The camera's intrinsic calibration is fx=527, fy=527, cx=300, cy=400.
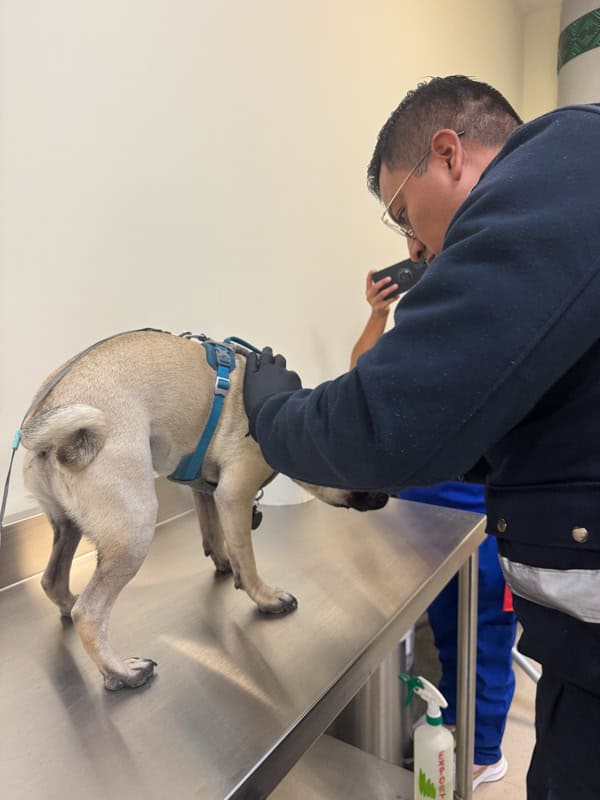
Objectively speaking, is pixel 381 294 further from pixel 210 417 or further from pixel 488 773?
pixel 488 773

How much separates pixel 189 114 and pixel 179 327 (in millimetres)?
473

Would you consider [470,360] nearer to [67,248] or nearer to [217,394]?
[217,394]

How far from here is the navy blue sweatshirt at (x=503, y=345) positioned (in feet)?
1.42

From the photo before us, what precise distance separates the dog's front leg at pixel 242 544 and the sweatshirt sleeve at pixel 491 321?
359mm

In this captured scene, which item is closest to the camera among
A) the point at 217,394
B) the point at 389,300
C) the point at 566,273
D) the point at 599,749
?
the point at 566,273

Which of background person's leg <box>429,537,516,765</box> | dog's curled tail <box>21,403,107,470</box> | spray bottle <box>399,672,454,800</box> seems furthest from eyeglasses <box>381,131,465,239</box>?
spray bottle <box>399,672,454,800</box>

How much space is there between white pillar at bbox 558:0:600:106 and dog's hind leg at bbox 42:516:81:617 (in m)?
3.00

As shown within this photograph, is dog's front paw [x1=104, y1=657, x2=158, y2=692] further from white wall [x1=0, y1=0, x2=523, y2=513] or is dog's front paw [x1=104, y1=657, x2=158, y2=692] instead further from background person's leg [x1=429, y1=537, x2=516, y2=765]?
background person's leg [x1=429, y1=537, x2=516, y2=765]

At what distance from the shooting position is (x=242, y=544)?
0.83m

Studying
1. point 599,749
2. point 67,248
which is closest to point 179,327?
point 67,248

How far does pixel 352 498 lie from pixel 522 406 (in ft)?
1.65

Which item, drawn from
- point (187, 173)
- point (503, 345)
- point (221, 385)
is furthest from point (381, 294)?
point (503, 345)

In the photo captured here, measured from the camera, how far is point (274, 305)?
145 centimetres

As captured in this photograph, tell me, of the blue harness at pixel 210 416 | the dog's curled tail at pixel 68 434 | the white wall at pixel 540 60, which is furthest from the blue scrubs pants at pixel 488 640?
the white wall at pixel 540 60
